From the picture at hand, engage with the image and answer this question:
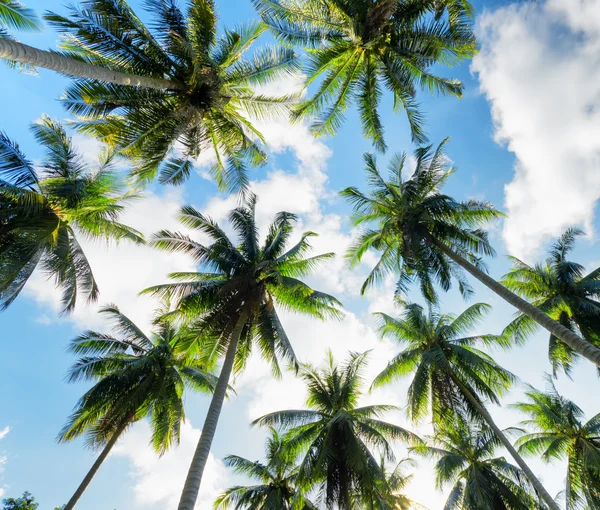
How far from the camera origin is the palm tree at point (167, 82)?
→ 1002 cm

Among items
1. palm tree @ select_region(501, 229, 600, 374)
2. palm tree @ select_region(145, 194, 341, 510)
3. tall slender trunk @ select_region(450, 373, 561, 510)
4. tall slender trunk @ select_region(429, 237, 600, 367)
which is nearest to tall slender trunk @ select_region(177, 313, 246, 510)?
palm tree @ select_region(145, 194, 341, 510)

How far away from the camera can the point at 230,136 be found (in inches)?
517

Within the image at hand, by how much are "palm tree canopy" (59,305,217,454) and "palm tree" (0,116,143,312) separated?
293 cm

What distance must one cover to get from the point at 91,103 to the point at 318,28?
27.2 ft

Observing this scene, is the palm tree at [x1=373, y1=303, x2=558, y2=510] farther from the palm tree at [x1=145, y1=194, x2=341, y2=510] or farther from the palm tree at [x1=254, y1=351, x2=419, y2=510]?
the palm tree at [x1=145, y1=194, x2=341, y2=510]

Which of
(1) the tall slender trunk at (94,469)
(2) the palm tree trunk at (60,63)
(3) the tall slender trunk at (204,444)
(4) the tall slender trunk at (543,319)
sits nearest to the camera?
(2) the palm tree trunk at (60,63)

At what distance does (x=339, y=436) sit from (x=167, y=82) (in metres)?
14.5

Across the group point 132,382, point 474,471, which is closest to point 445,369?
point 474,471

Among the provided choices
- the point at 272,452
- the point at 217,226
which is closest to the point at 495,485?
the point at 272,452

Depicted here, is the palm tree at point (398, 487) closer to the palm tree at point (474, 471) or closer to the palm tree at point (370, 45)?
the palm tree at point (474, 471)

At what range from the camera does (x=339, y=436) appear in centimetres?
1588

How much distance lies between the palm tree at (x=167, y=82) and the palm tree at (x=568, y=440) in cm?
1974

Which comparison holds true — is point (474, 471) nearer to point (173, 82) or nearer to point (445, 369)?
point (445, 369)

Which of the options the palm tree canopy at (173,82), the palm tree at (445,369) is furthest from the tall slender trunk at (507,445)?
the palm tree canopy at (173,82)
